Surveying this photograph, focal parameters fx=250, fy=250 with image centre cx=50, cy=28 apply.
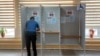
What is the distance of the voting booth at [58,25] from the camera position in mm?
10195

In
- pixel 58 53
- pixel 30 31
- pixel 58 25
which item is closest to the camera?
pixel 30 31

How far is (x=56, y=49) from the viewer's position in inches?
426

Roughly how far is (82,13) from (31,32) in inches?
83.2

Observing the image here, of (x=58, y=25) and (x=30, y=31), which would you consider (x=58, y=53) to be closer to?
(x=58, y=25)

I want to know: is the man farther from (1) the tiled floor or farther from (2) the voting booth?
(1) the tiled floor

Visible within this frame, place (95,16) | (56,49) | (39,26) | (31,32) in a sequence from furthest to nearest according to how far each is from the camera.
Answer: (95,16) → (56,49) → (39,26) → (31,32)

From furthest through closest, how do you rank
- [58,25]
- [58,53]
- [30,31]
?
[58,53] < [58,25] < [30,31]

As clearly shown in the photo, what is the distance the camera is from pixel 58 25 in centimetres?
1019

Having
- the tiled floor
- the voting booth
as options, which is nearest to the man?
the voting booth

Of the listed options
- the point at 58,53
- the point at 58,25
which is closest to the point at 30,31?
the point at 58,25

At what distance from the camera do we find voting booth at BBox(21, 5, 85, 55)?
10.2 metres

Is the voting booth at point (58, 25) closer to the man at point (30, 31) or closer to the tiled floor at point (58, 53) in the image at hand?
the tiled floor at point (58, 53)

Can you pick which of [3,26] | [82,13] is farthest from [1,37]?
[82,13]

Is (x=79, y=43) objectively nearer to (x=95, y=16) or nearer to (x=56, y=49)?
(x=56, y=49)
